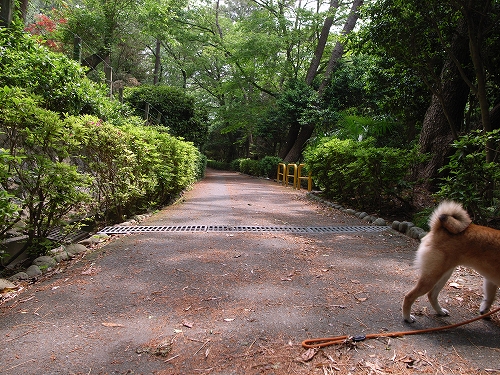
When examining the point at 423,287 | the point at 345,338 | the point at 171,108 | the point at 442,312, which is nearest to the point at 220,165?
the point at 171,108

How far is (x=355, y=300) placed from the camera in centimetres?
271

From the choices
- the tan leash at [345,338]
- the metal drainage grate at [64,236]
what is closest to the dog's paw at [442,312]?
the tan leash at [345,338]

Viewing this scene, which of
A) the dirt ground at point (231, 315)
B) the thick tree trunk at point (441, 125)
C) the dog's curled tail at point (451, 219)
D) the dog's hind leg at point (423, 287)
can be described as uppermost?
the thick tree trunk at point (441, 125)

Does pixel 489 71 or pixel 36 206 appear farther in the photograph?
pixel 489 71

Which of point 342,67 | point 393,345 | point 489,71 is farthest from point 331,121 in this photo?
point 393,345

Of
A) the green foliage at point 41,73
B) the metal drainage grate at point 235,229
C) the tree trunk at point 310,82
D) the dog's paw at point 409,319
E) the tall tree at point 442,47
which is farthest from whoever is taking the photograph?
the tree trunk at point 310,82

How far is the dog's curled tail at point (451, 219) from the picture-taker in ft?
7.29

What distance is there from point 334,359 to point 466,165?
3.49 m

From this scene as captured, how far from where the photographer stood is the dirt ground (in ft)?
5.99

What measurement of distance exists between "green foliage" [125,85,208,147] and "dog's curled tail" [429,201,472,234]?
38.1 feet

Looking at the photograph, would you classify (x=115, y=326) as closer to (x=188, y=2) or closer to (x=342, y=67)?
(x=342, y=67)

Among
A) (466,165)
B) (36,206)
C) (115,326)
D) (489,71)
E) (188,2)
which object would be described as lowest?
(115,326)

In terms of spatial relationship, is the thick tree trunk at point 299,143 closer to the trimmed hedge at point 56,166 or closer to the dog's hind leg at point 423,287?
the trimmed hedge at point 56,166

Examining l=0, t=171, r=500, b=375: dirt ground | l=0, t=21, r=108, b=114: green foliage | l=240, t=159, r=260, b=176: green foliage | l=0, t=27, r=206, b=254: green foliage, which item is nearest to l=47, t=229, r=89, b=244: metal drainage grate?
l=0, t=27, r=206, b=254: green foliage
